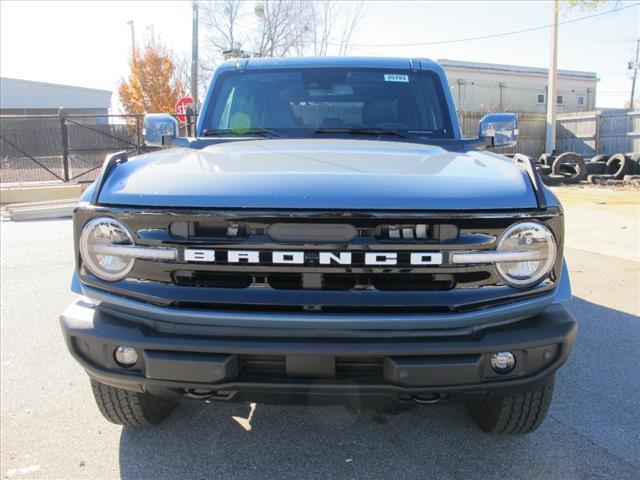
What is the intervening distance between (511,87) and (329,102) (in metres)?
40.3

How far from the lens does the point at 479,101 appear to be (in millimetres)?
38531

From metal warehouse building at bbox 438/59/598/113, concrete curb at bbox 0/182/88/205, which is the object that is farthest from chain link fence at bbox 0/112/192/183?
metal warehouse building at bbox 438/59/598/113

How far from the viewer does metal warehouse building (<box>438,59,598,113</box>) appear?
37500mm

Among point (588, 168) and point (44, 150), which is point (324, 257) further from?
point (588, 168)

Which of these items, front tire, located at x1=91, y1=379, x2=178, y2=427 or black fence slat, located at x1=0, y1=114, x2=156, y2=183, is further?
black fence slat, located at x1=0, y1=114, x2=156, y2=183

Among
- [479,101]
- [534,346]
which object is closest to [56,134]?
[534,346]

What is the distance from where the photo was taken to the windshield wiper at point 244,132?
3469 mm

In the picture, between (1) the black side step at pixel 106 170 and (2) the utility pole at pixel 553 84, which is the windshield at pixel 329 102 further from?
(2) the utility pole at pixel 553 84

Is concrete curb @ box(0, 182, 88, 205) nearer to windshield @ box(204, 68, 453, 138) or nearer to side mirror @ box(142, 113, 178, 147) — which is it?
side mirror @ box(142, 113, 178, 147)

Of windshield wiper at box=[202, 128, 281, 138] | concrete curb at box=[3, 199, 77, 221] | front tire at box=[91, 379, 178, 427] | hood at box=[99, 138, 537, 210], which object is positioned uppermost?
windshield wiper at box=[202, 128, 281, 138]

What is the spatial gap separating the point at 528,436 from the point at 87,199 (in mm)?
2406

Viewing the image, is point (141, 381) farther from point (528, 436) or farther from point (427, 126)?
point (427, 126)

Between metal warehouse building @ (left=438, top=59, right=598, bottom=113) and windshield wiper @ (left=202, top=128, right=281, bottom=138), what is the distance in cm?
3438

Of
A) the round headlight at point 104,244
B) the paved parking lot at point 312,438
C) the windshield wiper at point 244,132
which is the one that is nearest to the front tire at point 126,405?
the paved parking lot at point 312,438
